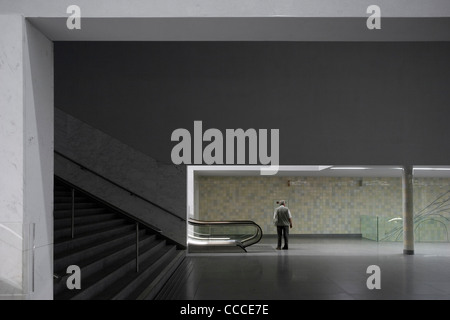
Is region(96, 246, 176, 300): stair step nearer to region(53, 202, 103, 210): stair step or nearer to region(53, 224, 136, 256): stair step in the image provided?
region(53, 224, 136, 256): stair step

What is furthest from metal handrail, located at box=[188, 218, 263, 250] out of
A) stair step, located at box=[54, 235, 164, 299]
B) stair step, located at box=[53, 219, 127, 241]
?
stair step, located at box=[54, 235, 164, 299]

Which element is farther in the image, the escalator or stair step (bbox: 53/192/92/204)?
the escalator

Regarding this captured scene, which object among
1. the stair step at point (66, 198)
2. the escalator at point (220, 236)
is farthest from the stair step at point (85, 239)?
the escalator at point (220, 236)

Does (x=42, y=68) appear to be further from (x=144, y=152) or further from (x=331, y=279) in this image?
(x=144, y=152)

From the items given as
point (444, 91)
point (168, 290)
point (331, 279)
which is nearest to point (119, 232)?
point (168, 290)

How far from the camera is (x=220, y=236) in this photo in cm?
1389

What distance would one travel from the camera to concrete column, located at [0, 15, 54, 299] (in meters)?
4.05

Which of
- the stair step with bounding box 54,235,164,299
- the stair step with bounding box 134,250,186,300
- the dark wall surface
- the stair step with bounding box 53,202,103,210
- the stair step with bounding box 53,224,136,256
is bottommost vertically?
the stair step with bounding box 134,250,186,300

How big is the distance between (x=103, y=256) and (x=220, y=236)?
22.8 feet

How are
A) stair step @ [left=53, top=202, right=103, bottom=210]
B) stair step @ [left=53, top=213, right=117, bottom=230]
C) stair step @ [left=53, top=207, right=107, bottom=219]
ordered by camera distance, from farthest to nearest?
stair step @ [left=53, top=202, right=103, bottom=210] < stair step @ [left=53, top=207, right=107, bottom=219] < stair step @ [left=53, top=213, right=117, bottom=230]

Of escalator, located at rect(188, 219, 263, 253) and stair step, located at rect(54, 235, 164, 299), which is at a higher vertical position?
stair step, located at rect(54, 235, 164, 299)

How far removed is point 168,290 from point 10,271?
371 centimetres

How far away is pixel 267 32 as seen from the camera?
15.2ft

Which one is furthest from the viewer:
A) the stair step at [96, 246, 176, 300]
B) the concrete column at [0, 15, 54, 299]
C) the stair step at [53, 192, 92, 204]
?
the stair step at [53, 192, 92, 204]
